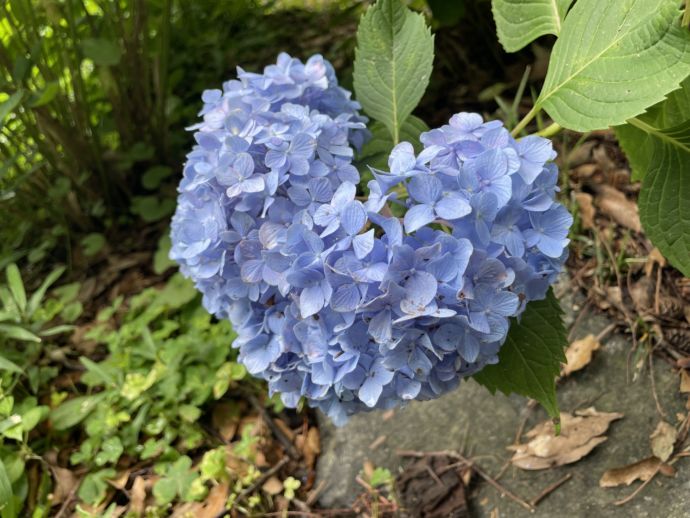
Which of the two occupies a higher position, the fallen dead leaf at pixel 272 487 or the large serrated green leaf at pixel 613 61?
the large serrated green leaf at pixel 613 61

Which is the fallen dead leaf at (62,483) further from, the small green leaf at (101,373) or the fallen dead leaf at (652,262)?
the fallen dead leaf at (652,262)

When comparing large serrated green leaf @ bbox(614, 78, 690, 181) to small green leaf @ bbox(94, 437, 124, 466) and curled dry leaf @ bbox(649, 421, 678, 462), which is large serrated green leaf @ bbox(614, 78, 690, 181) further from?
small green leaf @ bbox(94, 437, 124, 466)

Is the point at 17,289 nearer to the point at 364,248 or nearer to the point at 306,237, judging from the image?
the point at 306,237

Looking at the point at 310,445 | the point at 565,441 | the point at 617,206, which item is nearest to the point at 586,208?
the point at 617,206

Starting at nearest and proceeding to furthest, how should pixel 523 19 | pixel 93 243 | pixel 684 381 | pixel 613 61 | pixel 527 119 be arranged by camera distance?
pixel 613 61, pixel 527 119, pixel 523 19, pixel 684 381, pixel 93 243

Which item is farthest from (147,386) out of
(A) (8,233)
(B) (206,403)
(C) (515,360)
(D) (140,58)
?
(D) (140,58)

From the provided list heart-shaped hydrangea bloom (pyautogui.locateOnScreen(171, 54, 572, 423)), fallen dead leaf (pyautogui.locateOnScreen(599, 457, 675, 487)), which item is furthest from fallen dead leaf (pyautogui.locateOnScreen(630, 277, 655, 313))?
heart-shaped hydrangea bloom (pyautogui.locateOnScreen(171, 54, 572, 423))

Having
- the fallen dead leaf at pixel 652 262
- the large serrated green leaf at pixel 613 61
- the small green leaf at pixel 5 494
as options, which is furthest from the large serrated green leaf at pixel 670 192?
the small green leaf at pixel 5 494
